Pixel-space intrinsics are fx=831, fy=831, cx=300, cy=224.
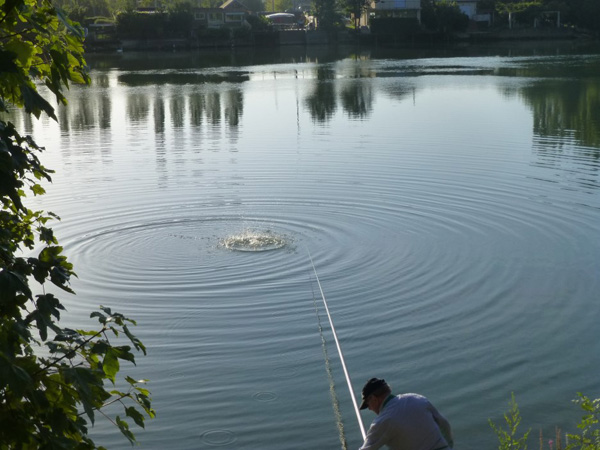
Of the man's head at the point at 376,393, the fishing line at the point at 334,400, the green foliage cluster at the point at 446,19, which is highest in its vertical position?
the green foliage cluster at the point at 446,19

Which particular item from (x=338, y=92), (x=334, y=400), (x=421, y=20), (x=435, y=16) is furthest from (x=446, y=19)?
(x=334, y=400)

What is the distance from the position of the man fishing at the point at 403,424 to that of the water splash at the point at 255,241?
7986 mm

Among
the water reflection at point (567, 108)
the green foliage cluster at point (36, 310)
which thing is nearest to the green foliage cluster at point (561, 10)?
the water reflection at point (567, 108)

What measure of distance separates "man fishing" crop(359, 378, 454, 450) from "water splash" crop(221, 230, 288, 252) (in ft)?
26.2

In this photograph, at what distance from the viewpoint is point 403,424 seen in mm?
5074

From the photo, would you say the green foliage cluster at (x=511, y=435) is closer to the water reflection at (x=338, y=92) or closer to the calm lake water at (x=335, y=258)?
the calm lake water at (x=335, y=258)

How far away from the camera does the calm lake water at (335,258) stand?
8242mm

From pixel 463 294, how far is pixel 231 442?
470cm

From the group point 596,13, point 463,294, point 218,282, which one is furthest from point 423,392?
point 596,13

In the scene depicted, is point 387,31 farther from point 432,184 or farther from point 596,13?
point 432,184

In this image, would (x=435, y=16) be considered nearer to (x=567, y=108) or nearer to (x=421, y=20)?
(x=421, y=20)

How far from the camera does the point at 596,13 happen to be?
81.7 meters

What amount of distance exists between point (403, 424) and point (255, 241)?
8.67 metres

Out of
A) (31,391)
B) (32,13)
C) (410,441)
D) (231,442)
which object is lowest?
(231,442)
